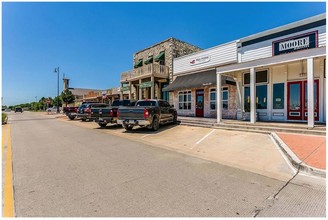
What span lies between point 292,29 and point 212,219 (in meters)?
12.9

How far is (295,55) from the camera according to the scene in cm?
956

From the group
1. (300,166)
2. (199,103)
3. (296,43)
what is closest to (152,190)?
(300,166)

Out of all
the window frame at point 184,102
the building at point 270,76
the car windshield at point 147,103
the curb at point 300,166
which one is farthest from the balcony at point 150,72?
the curb at point 300,166

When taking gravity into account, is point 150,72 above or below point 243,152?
above

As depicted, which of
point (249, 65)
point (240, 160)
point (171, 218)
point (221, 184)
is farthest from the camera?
point (249, 65)

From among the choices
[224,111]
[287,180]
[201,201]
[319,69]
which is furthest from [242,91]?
[201,201]

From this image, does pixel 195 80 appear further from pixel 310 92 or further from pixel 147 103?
pixel 310 92

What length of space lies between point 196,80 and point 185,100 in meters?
3.31

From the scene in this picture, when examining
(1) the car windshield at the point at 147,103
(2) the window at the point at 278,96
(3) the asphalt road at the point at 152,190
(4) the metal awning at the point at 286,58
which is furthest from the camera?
(1) the car windshield at the point at 147,103

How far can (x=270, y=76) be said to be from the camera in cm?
1245

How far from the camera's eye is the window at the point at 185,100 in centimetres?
1820

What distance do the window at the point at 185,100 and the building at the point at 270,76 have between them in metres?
1.19

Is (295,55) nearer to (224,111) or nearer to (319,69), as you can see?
(319,69)

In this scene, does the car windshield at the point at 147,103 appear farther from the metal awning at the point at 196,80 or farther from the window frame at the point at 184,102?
the window frame at the point at 184,102
